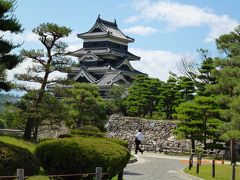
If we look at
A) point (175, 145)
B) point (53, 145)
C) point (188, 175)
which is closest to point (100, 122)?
point (175, 145)

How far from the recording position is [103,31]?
191ft

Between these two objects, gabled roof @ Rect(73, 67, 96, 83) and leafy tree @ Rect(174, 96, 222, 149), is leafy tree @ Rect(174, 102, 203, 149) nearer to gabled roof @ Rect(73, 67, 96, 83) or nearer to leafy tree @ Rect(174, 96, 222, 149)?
leafy tree @ Rect(174, 96, 222, 149)

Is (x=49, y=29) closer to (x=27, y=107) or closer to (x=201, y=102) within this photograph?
(x=27, y=107)

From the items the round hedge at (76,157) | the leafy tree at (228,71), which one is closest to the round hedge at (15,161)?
the round hedge at (76,157)

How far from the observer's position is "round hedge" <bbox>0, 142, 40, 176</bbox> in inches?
365

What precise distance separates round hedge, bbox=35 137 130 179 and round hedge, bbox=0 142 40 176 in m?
1.59

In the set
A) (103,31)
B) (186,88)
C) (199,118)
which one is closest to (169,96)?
(186,88)

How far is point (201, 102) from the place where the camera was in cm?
3153

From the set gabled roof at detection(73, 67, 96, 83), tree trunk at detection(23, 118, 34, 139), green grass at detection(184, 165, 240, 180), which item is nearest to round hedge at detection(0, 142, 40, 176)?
green grass at detection(184, 165, 240, 180)

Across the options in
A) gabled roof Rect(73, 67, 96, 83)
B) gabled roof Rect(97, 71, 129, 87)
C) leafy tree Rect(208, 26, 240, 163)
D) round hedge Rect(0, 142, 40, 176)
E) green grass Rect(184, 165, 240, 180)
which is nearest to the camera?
round hedge Rect(0, 142, 40, 176)

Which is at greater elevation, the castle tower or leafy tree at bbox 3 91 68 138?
the castle tower

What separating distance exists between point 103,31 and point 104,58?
3771mm

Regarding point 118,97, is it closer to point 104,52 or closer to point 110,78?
point 110,78

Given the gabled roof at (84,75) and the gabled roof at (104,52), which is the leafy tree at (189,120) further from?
the gabled roof at (104,52)
